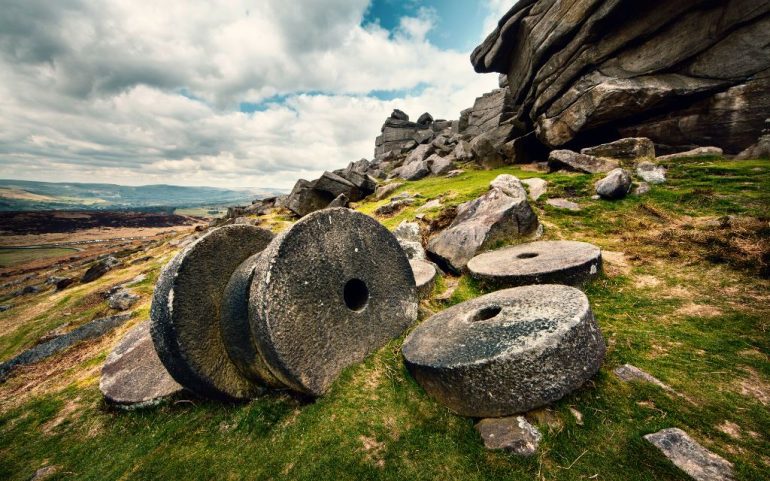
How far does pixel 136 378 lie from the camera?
17.1 feet

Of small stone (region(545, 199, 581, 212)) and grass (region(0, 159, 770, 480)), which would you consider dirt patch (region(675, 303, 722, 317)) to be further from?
small stone (region(545, 199, 581, 212))

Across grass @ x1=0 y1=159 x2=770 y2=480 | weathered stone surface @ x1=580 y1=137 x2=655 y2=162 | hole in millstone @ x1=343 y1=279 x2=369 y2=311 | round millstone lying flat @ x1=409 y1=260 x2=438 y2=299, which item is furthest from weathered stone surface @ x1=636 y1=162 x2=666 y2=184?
hole in millstone @ x1=343 y1=279 x2=369 y2=311

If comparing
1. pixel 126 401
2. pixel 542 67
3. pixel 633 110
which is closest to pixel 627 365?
pixel 126 401

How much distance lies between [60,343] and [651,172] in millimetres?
18927

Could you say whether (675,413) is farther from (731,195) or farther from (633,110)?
(633,110)

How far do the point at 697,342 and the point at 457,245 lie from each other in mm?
4789

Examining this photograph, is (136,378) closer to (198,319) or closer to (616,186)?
(198,319)

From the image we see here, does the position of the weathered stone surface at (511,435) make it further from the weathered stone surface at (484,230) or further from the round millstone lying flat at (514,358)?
the weathered stone surface at (484,230)

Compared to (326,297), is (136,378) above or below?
below

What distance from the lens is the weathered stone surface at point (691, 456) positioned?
2412 millimetres

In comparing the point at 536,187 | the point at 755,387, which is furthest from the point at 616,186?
the point at 755,387

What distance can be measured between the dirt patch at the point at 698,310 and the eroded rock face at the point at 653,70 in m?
12.8

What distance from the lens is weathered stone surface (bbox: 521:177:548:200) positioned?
37.3 feet

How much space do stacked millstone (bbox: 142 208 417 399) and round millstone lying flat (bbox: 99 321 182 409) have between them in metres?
1.04
